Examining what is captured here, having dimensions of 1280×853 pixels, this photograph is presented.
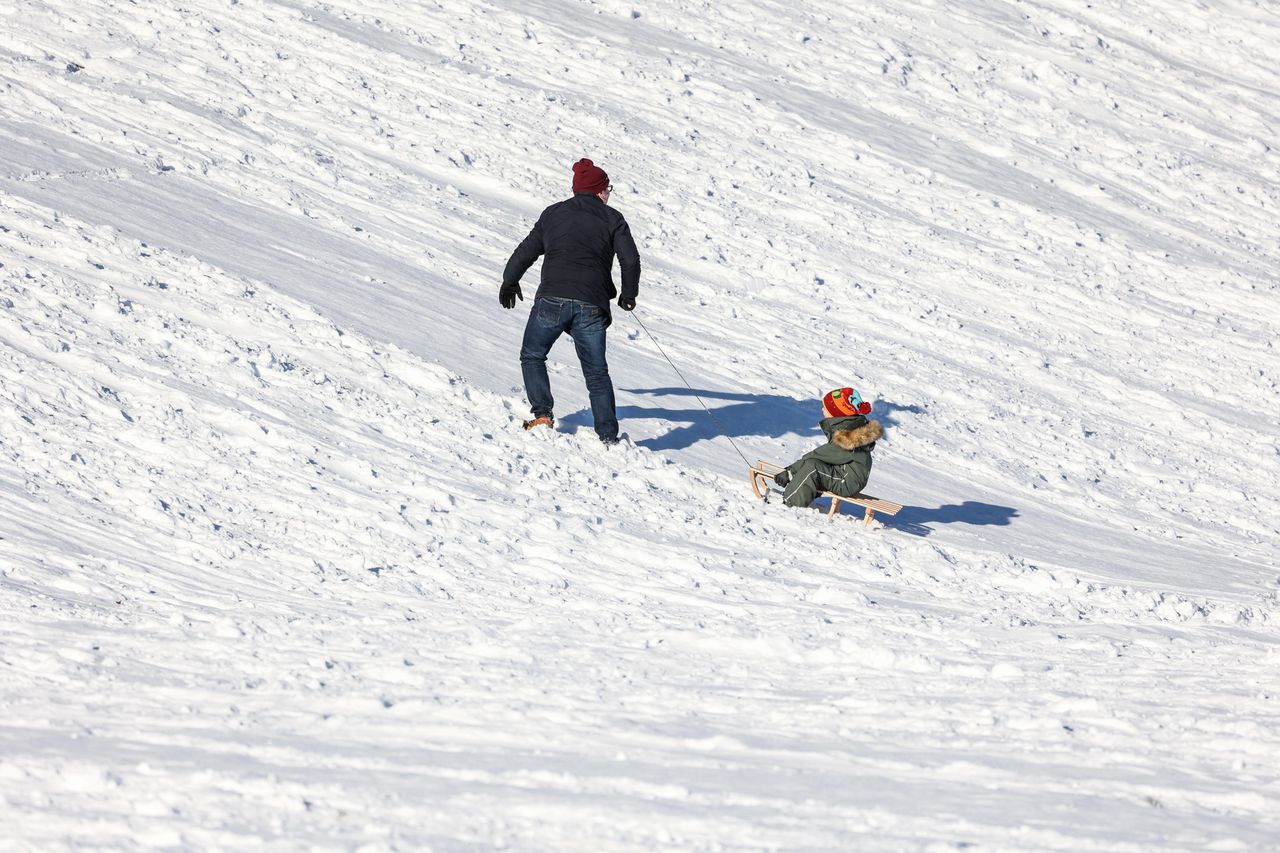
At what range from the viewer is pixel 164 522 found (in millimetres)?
6449

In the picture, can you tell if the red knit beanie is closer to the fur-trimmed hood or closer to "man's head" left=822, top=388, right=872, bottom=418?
"man's head" left=822, top=388, right=872, bottom=418

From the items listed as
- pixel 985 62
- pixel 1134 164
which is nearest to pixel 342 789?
pixel 1134 164

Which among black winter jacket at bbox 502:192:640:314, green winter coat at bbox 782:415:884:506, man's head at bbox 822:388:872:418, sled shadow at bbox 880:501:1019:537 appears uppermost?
black winter jacket at bbox 502:192:640:314

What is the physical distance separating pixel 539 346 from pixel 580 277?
516 mm

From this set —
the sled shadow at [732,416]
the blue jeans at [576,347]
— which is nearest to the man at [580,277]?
the blue jeans at [576,347]

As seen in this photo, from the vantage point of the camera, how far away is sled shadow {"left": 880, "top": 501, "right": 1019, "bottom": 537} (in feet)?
28.6

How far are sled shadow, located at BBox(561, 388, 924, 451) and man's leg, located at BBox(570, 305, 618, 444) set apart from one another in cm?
49

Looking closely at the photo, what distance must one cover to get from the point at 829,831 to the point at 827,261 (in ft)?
33.5

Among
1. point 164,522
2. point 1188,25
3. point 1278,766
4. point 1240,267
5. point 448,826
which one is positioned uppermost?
point 1188,25

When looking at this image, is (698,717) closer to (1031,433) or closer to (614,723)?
(614,723)

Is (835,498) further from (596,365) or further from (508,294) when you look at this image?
(508,294)

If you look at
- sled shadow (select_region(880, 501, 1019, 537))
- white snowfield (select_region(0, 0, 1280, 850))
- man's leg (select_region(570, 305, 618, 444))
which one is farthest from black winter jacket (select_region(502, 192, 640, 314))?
sled shadow (select_region(880, 501, 1019, 537))

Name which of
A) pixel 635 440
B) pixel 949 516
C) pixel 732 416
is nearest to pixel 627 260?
pixel 635 440

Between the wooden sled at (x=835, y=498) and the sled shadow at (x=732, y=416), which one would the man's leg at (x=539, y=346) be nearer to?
the sled shadow at (x=732, y=416)
